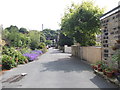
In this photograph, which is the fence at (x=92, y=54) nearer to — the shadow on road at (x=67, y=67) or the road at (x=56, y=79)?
the shadow on road at (x=67, y=67)

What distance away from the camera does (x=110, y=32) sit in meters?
7.50

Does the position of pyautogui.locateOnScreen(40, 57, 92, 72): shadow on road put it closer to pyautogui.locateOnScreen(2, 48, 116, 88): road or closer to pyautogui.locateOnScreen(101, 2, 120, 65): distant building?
pyautogui.locateOnScreen(2, 48, 116, 88): road

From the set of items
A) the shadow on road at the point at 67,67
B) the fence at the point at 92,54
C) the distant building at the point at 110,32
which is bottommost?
the shadow on road at the point at 67,67

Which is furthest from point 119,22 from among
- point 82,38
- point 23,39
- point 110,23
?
point 23,39

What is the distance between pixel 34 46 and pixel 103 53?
808 inches

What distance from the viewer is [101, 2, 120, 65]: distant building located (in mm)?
6691

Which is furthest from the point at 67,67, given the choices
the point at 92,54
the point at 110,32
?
the point at 110,32

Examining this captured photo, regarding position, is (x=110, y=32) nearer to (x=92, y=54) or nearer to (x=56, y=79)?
(x=56, y=79)

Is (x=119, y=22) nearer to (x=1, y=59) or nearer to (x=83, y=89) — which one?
(x=83, y=89)

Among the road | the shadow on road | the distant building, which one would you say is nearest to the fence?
the shadow on road

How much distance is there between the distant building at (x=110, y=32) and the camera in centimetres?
669

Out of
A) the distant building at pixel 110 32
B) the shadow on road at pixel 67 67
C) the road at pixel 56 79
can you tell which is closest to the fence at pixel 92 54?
the shadow on road at pixel 67 67

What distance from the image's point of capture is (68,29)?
14203mm

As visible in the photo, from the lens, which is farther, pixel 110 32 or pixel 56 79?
pixel 110 32
